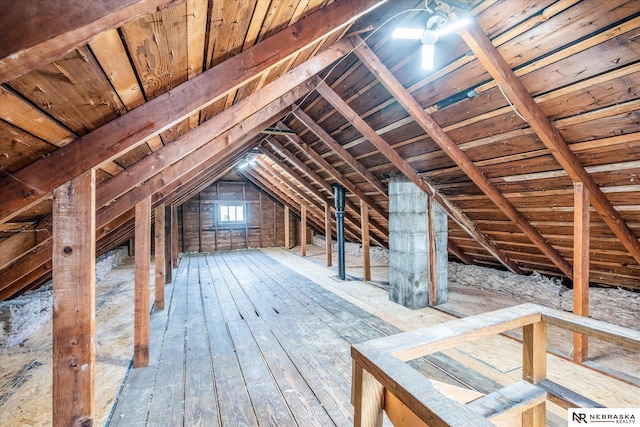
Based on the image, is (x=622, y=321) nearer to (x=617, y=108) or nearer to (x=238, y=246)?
(x=617, y=108)

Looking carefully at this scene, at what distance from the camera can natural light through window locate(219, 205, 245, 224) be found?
33.5ft

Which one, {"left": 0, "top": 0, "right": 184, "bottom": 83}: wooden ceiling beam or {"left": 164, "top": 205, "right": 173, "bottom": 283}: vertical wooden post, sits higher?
{"left": 0, "top": 0, "right": 184, "bottom": 83}: wooden ceiling beam

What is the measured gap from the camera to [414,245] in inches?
152

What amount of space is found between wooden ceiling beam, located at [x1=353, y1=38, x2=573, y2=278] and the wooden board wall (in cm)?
825

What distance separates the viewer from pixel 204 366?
2504mm

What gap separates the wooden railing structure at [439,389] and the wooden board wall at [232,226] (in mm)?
9727

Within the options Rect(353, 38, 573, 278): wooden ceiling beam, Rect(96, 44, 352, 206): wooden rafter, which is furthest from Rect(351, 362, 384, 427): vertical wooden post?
Rect(353, 38, 573, 278): wooden ceiling beam

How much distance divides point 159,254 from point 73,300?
2.65 meters

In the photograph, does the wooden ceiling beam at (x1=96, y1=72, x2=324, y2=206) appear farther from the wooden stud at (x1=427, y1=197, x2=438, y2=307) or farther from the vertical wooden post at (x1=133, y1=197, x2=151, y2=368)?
the wooden stud at (x1=427, y1=197, x2=438, y2=307)

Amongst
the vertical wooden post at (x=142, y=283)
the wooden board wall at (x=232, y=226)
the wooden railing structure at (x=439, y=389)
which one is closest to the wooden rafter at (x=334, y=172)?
the vertical wooden post at (x=142, y=283)

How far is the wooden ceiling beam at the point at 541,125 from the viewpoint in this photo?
1.86 m

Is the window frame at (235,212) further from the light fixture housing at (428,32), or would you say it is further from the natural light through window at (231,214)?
the light fixture housing at (428,32)

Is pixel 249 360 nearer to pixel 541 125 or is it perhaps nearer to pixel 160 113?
pixel 160 113

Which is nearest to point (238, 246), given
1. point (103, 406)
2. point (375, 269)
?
point (375, 269)
